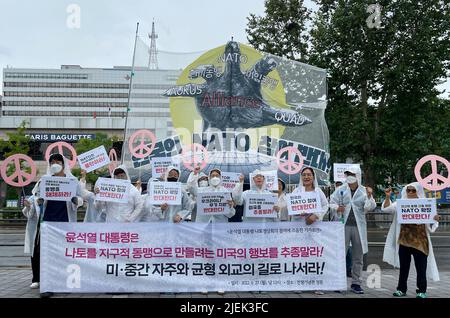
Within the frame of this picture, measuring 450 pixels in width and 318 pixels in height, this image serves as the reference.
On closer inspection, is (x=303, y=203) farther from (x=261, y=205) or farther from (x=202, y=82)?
(x=202, y=82)

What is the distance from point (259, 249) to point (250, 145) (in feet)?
22.2

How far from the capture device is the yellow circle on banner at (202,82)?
14.0 m

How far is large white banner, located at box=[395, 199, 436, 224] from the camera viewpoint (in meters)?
7.23

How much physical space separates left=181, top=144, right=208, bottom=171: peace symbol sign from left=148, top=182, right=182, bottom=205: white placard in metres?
5.51

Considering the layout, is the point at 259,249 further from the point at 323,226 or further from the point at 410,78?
the point at 410,78

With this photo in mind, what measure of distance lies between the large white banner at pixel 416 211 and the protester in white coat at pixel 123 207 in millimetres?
3870

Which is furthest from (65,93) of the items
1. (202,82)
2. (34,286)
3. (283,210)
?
(283,210)

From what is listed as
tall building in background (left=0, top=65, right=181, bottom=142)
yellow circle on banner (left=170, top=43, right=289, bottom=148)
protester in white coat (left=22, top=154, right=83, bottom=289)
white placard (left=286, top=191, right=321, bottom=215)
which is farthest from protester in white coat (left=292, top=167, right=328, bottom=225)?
tall building in background (left=0, top=65, right=181, bottom=142)

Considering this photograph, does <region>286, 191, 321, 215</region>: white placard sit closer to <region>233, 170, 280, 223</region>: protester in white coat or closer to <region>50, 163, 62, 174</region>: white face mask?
Answer: <region>233, 170, 280, 223</region>: protester in white coat

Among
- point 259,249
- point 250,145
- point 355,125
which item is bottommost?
point 259,249
